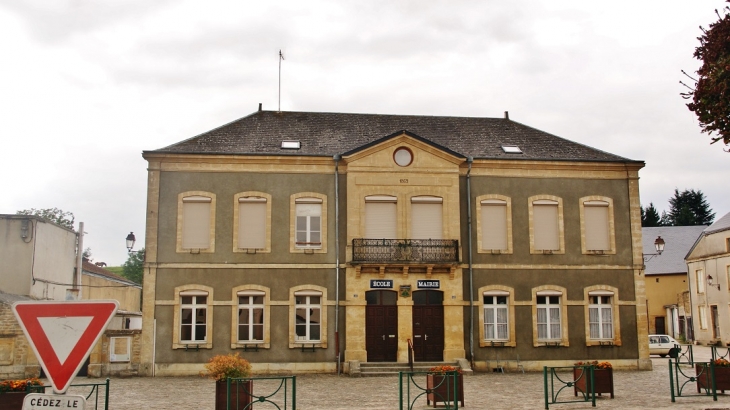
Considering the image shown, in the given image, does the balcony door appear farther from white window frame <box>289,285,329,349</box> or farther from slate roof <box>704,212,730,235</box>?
slate roof <box>704,212,730,235</box>

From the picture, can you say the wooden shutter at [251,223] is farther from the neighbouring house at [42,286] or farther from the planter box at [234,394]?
the planter box at [234,394]

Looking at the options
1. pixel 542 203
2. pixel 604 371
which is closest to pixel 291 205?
pixel 542 203

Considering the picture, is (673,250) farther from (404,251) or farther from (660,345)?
(404,251)

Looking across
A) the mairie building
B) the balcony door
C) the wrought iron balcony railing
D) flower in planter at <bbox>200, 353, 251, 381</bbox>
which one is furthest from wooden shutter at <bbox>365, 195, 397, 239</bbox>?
flower in planter at <bbox>200, 353, 251, 381</bbox>

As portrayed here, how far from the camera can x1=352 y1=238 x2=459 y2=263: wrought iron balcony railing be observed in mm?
25391

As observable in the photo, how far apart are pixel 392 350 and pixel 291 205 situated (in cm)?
610

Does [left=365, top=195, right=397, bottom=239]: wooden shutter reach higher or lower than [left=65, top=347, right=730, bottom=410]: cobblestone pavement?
higher

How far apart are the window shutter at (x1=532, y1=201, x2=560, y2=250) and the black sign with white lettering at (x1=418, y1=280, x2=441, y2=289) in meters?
3.94

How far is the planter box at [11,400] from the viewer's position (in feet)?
41.2

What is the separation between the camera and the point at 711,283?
44469mm

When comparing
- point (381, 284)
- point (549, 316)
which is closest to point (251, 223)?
point (381, 284)

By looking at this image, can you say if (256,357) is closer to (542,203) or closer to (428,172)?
(428,172)

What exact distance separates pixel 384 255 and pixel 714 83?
15.0 metres

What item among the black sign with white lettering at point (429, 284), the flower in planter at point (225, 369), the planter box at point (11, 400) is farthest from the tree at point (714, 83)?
the black sign with white lettering at point (429, 284)
